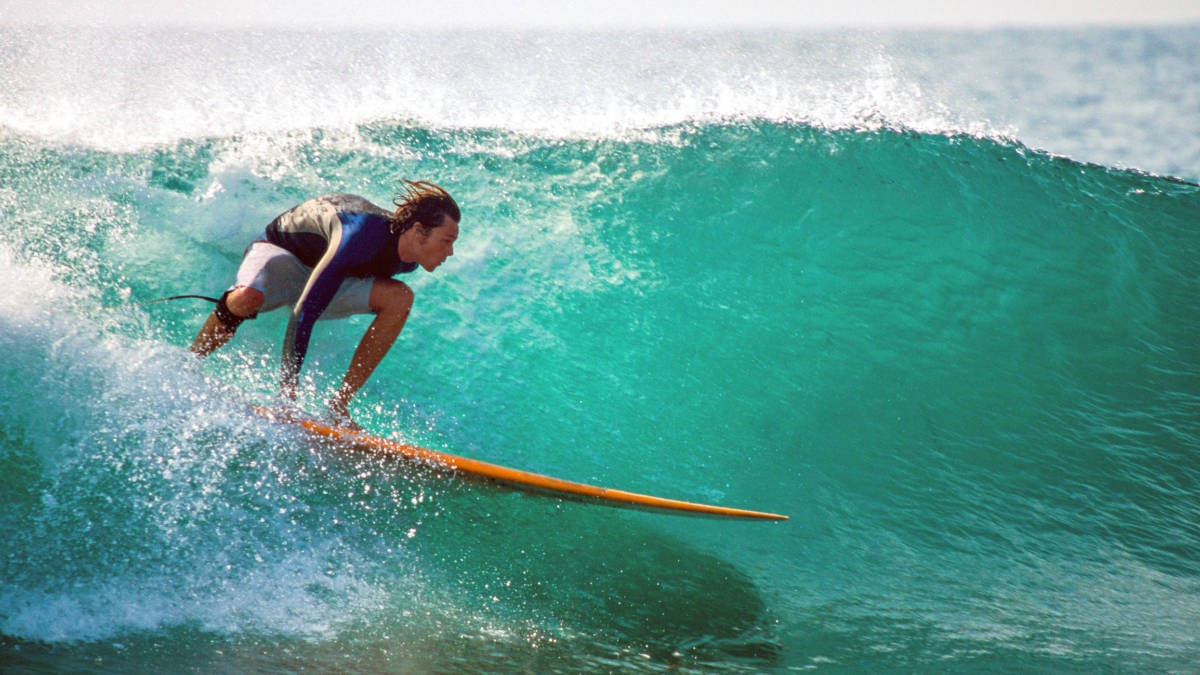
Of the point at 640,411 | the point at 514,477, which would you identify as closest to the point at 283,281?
the point at 514,477

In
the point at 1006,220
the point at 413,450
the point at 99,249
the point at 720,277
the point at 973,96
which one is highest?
the point at 973,96

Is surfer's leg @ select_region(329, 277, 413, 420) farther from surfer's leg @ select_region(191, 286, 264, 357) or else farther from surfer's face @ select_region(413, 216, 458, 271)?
surfer's leg @ select_region(191, 286, 264, 357)

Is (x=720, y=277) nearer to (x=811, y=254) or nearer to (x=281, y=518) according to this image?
(x=811, y=254)

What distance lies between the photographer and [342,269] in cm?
280

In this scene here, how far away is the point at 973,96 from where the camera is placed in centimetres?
528

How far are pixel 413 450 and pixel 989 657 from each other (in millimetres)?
1956

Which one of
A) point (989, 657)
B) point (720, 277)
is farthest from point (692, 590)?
point (720, 277)

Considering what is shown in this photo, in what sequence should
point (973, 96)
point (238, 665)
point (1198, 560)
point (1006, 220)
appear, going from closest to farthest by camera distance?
point (238, 665)
point (1198, 560)
point (1006, 220)
point (973, 96)

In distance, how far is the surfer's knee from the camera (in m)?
2.99

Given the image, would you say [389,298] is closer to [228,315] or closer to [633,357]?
[228,315]

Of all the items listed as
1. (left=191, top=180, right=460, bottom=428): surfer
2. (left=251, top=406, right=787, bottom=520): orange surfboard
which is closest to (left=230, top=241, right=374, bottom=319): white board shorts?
(left=191, top=180, right=460, bottom=428): surfer

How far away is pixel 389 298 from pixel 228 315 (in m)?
0.63

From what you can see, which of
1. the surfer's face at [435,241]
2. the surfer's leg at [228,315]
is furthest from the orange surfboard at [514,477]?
the surfer's face at [435,241]

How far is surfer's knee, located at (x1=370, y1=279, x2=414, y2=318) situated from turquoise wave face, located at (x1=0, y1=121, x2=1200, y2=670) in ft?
1.85
